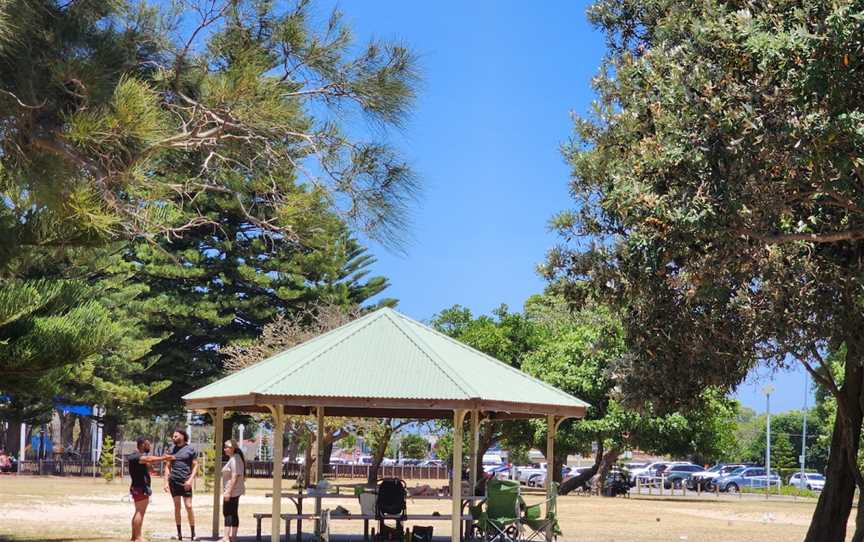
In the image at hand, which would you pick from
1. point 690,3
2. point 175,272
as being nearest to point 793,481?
point 175,272

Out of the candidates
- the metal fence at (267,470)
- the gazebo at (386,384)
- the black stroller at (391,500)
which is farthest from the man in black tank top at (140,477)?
the metal fence at (267,470)

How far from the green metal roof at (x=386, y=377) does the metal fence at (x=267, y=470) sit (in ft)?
91.7

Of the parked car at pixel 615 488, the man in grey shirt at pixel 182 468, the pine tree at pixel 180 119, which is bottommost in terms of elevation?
the parked car at pixel 615 488

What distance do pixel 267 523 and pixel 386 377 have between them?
23.3 feet

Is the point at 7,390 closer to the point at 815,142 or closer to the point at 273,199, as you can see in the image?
the point at 273,199

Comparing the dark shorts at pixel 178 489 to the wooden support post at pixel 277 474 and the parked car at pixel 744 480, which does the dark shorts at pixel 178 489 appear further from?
the parked car at pixel 744 480

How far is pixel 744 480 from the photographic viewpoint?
5525 cm

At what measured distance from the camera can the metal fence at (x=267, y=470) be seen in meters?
43.6

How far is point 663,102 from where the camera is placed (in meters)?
11.8

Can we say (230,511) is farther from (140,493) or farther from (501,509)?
(501,509)

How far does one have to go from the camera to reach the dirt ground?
17.9 meters

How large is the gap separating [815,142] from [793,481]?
170 ft

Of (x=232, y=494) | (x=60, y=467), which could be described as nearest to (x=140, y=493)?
(x=232, y=494)

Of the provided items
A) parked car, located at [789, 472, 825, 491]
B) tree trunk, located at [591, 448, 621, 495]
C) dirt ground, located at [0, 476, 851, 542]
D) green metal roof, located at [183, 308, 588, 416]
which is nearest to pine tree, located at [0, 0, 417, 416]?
green metal roof, located at [183, 308, 588, 416]
